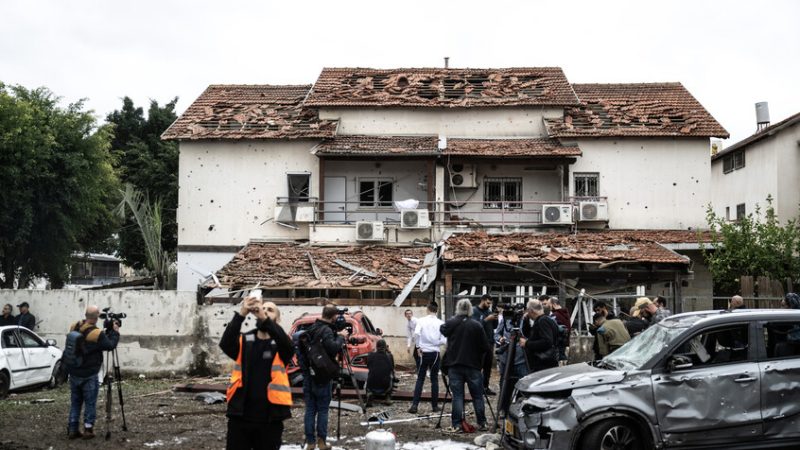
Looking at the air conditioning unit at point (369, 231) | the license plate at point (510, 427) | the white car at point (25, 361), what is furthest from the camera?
the air conditioning unit at point (369, 231)

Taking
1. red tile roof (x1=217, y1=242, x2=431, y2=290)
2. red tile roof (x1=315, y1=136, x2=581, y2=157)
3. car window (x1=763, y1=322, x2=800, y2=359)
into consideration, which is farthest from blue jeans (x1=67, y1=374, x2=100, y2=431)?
red tile roof (x1=315, y1=136, x2=581, y2=157)

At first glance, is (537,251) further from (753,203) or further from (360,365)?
(753,203)

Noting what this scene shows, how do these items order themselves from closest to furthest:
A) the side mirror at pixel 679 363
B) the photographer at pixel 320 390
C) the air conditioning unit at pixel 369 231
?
the side mirror at pixel 679 363 → the photographer at pixel 320 390 → the air conditioning unit at pixel 369 231

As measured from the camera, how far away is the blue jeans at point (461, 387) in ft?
37.0

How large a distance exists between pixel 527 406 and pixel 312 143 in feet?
67.5

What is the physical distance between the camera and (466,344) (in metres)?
11.2

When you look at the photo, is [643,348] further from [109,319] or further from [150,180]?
[150,180]

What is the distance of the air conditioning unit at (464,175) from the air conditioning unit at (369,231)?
3593mm

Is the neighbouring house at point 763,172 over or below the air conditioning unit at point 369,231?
over

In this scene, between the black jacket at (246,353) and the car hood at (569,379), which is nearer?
the black jacket at (246,353)

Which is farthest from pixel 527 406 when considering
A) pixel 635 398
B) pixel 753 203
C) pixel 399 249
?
pixel 753 203

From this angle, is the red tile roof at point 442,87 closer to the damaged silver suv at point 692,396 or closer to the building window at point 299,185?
the building window at point 299,185

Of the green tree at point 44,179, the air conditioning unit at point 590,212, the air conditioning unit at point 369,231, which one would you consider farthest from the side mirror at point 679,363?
the green tree at point 44,179

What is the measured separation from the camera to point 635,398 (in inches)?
340
